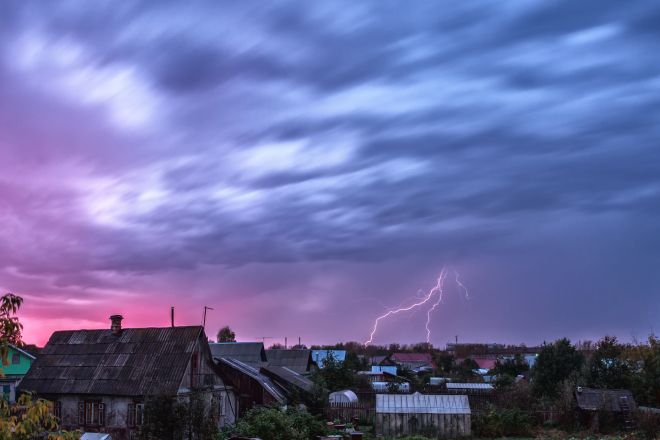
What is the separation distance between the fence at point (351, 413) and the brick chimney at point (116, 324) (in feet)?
52.3

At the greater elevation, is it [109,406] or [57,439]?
[57,439]

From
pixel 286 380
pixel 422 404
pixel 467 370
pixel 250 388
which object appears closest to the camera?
pixel 422 404

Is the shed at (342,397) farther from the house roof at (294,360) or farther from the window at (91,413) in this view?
the window at (91,413)

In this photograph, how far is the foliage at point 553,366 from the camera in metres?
56.5

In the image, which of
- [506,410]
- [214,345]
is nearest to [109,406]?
[506,410]

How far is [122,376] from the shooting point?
3403 centimetres

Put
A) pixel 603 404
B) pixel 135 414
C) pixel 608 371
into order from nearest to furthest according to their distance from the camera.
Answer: pixel 135 414, pixel 603 404, pixel 608 371

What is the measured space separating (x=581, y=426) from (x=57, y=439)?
1632 inches

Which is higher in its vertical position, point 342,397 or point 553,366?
point 553,366

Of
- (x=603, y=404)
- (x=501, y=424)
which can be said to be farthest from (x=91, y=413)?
(x=603, y=404)

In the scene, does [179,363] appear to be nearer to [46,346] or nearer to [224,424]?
[224,424]

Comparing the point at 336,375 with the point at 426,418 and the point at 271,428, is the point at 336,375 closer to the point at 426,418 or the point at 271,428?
the point at 426,418

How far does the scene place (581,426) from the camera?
137 feet

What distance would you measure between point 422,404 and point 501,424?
17.9 feet
